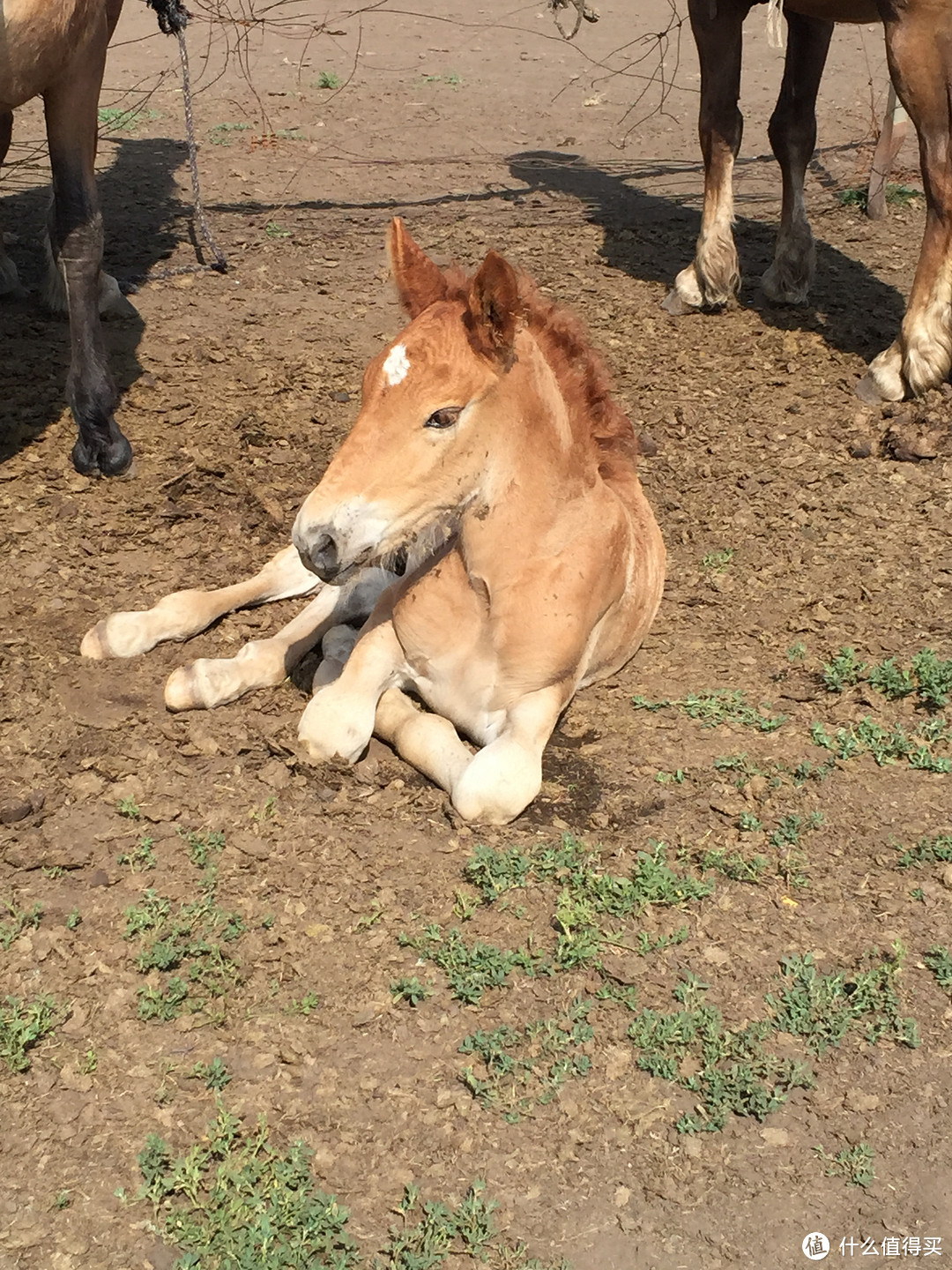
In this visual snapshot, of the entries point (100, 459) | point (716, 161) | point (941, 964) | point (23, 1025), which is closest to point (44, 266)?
point (100, 459)

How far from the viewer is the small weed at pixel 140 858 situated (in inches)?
137

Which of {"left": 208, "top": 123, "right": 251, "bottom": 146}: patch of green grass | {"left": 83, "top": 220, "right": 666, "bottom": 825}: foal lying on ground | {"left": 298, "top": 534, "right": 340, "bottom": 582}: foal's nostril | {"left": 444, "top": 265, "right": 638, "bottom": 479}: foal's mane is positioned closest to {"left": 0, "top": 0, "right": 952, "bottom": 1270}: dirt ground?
{"left": 83, "top": 220, "right": 666, "bottom": 825}: foal lying on ground

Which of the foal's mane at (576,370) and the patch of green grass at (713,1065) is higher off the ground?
the foal's mane at (576,370)

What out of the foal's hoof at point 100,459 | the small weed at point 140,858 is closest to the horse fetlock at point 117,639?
the small weed at point 140,858

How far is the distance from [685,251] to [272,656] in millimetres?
5141

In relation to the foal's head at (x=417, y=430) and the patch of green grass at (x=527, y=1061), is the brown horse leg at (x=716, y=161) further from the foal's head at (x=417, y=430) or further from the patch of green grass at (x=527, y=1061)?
the patch of green grass at (x=527, y=1061)

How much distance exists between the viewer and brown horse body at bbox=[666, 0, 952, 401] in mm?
5758

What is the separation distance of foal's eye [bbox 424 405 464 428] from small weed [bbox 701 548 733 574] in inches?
79.1

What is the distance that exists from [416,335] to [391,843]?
1377 mm

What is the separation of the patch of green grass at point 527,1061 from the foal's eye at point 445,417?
149cm

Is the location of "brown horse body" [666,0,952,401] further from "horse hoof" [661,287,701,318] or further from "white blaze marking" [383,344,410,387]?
"white blaze marking" [383,344,410,387]

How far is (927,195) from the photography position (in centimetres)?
604

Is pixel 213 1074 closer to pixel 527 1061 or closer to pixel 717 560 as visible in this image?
pixel 527 1061

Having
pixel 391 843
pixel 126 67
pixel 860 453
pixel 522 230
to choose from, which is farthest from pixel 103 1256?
pixel 126 67
